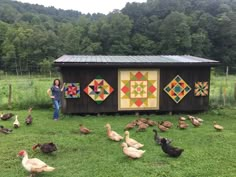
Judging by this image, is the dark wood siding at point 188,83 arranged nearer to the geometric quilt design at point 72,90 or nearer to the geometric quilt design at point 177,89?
the geometric quilt design at point 177,89

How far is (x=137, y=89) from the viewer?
10.2m

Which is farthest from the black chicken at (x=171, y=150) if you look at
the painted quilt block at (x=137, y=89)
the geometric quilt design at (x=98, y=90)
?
the geometric quilt design at (x=98, y=90)

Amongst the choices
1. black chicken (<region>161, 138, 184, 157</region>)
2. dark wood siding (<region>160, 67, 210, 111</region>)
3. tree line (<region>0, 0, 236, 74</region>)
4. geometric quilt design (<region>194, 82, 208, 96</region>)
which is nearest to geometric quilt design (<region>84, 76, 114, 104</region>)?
dark wood siding (<region>160, 67, 210, 111</region>)

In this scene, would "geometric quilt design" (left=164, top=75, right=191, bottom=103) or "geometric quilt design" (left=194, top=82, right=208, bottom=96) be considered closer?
"geometric quilt design" (left=164, top=75, right=191, bottom=103)

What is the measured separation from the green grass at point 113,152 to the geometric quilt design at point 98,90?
3.47ft

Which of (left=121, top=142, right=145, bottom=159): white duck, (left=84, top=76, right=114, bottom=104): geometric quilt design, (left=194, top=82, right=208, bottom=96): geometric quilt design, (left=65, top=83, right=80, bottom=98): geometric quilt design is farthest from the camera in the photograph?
(left=194, top=82, right=208, bottom=96): geometric quilt design

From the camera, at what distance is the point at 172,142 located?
693 centimetres

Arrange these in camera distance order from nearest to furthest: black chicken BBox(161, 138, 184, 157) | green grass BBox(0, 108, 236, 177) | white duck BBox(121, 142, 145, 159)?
green grass BBox(0, 108, 236, 177) → white duck BBox(121, 142, 145, 159) → black chicken BBox(161, 138, 184, 157)

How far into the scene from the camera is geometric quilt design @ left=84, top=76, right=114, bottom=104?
9.98 meters

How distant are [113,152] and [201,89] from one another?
18.6ft

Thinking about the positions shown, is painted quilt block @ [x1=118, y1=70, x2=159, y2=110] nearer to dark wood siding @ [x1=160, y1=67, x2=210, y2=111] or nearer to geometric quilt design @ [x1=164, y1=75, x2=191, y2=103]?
dark wood siding @ [x1=160, y1=67, x2=210, y2=111]

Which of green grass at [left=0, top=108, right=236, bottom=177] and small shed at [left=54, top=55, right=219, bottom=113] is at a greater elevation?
small shed at [left=54, top=55, right=219, bottom=113]

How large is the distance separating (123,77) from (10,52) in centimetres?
3463

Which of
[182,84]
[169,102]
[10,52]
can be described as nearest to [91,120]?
[169,102]
